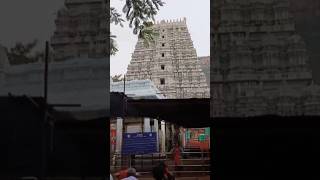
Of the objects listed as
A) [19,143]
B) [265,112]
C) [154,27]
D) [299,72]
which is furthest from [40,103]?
[299,72]

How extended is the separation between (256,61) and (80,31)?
57.8 inches

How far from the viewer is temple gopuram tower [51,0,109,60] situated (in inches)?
173

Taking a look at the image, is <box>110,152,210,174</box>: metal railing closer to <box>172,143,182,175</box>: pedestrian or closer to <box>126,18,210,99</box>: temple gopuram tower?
<box>172,143,182,175</box>: pedestrian

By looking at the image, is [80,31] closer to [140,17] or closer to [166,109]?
[140,17]

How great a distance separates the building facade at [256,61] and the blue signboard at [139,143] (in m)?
0.55

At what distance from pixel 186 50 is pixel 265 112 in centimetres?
86

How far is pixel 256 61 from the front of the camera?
4.31 m

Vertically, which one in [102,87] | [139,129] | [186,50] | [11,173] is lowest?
[11,173]

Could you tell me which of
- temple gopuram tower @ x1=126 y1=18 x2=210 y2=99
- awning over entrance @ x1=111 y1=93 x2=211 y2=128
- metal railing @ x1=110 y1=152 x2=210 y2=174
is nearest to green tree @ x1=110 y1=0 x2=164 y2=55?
temple gopuram tower @ x1=126 y1=18 x2=210 y2=99

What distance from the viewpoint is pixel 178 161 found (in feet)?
14.3

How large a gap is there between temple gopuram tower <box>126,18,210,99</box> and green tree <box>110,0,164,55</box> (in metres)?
0.06

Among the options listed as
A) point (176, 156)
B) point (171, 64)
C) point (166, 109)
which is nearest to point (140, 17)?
→ point (171, 64)

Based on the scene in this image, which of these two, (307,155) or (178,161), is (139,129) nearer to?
(178,161)

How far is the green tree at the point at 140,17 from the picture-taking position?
4645 mm
